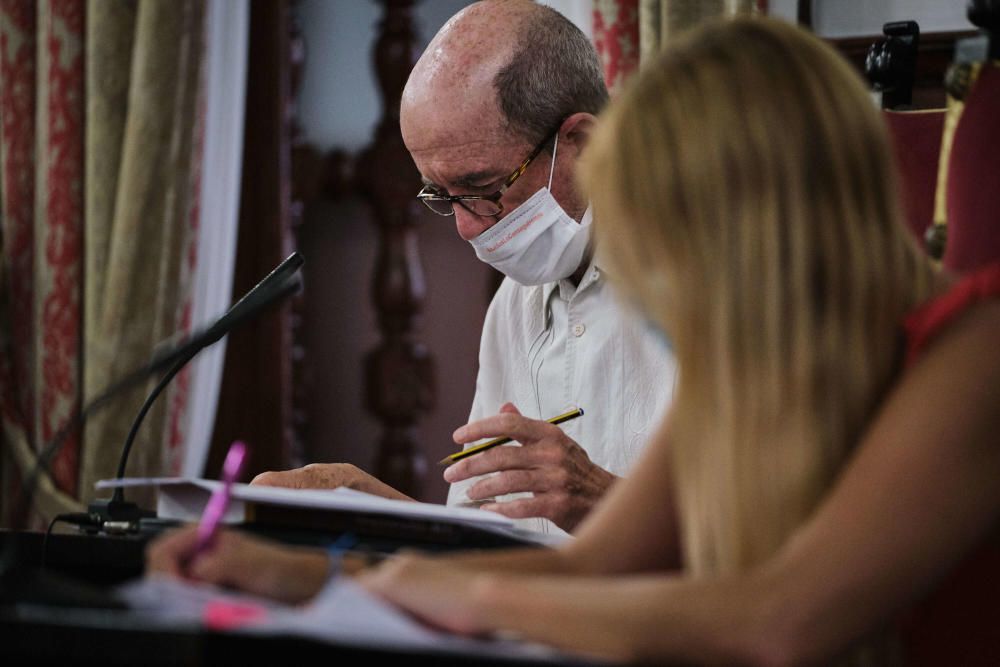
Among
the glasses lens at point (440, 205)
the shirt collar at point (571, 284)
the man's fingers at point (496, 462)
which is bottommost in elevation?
the man's fingers at point (496, 462)

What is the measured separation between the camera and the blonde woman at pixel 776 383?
81 cm

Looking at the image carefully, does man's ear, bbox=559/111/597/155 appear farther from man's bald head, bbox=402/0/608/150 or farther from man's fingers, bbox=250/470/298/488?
man's fingers, bbox=250/470/298/488

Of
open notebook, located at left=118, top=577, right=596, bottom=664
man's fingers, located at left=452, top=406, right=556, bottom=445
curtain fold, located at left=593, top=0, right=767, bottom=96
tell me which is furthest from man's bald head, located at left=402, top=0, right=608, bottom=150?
open notebook, located at left=118, top=577, right=596, bottom=664

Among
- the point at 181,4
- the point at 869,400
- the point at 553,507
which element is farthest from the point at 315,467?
the point at 181,4

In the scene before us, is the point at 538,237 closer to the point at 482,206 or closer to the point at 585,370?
the point at 482,206

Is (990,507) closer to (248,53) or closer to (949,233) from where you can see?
(949,233)

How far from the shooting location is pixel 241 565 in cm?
98

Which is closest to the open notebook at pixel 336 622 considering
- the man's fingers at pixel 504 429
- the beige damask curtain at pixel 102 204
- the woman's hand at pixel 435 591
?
the woman's hand at pixel 435 591

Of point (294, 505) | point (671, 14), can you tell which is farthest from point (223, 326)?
point (671, 14)

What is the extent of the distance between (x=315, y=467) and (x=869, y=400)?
1.09 m

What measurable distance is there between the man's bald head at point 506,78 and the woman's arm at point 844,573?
1.36 meters

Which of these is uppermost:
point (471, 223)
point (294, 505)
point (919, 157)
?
point (919, 157)

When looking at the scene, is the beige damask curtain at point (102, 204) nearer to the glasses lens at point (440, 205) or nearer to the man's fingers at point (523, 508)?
the glasses lens at point (440, 205)

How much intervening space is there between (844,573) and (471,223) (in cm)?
141
